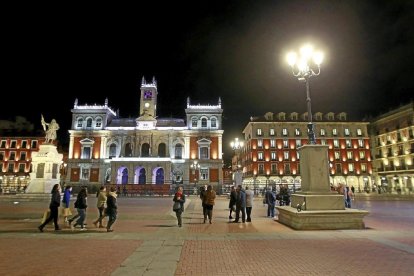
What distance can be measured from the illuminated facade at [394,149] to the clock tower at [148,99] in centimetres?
4676

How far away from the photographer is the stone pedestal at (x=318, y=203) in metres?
10.8

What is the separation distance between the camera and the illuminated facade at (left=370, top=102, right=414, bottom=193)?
174 feet

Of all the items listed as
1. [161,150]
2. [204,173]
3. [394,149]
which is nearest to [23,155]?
[161,150]

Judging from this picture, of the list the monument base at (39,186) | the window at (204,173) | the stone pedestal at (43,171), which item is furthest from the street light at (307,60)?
the window at (204,173)

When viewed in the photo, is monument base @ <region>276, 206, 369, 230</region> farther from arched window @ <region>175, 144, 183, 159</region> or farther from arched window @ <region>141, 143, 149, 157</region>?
arched window @ <region>141, 143, 149, 157</region>

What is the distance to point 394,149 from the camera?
58.1 meters

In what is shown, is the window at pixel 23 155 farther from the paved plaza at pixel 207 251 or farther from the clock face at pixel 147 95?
the paved plaza at pixel 207 251

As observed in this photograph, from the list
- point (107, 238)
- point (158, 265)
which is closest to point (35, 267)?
point (158, 265)

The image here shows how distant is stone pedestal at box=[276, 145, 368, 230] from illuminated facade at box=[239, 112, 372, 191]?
5151 centimetres

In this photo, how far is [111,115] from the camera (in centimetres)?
6581

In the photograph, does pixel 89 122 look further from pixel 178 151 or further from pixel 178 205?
pixel 178 205

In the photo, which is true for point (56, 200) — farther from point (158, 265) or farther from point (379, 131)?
point (379, 131)

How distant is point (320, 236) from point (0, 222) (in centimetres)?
1336

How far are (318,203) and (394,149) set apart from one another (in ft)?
188
